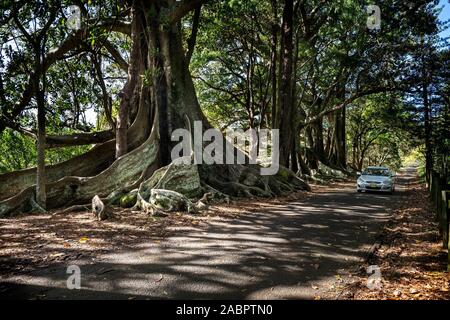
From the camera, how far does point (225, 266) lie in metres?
4.90

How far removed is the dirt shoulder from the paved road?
0.90 ft

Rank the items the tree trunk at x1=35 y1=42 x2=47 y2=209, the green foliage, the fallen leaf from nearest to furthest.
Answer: the fallen leaf
the tree trunk at x1=35 y1=42 x2=47 y2=209
the green foliage

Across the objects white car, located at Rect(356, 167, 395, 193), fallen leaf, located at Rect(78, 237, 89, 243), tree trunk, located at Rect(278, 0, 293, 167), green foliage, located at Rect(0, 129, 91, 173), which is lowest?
fallen leaf, located at Rect(78, 237, 89, 243)

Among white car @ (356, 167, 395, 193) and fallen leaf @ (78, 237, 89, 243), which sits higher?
white car @ (356, 167, 395, 193)

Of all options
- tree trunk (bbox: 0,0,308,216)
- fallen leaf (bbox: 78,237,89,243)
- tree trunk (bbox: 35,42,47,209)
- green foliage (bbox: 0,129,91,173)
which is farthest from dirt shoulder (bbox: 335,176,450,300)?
green foliage (bbox: 0,129,91,173)

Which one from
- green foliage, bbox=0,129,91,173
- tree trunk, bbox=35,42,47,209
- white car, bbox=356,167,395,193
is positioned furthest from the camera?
green foliage, bbox=0,129,91,173

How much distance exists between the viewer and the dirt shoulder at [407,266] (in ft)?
13.1

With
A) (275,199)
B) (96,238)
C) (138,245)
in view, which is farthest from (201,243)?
(275,199)

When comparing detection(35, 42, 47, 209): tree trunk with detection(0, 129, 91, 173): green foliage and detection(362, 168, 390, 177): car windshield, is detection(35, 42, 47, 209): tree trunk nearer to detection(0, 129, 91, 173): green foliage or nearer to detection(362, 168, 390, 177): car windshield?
detection(362, 168, 390, 177): car windshield

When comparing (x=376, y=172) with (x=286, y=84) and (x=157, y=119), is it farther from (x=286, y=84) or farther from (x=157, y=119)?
(x=157, y=119)

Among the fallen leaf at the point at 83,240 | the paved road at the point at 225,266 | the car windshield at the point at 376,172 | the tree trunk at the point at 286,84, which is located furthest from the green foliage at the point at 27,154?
the paved road at the point at 225,266

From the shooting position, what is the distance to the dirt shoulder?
13.1ft

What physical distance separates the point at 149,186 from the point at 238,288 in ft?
23.5
